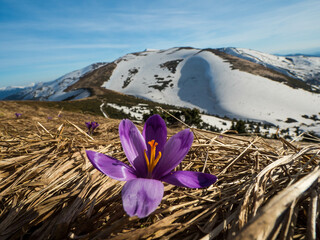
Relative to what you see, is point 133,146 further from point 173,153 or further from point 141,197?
point 141,197

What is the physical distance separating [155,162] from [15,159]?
1.06m

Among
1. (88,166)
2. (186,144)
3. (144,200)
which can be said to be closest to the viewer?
(144,200)

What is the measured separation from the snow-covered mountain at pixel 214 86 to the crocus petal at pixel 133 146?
65.4 metres

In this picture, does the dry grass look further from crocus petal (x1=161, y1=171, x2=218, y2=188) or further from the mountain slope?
the mountain slope

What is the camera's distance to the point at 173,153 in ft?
3.19

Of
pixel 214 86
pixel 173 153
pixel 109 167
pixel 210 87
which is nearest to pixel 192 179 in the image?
pixel 173 153

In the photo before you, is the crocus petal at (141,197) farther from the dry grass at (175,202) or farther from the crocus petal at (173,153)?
the crocus petal at (173,153)

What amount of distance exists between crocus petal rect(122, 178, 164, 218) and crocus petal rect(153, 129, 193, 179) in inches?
7.3

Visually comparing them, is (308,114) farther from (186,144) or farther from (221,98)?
(186,144)

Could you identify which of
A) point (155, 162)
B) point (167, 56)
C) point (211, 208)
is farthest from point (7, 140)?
point (167, 56)

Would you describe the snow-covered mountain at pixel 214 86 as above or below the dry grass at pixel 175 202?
below

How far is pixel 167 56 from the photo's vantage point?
14175 centimetres

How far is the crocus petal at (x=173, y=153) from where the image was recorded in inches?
36.7

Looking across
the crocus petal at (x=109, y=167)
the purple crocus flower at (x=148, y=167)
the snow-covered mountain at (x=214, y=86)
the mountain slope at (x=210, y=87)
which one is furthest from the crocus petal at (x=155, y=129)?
the mountain slope at (x=210, y=87)
